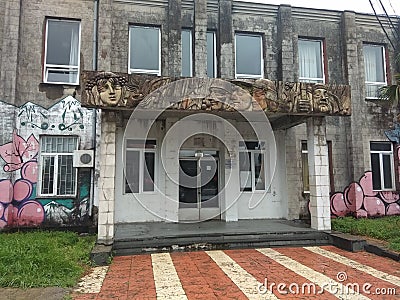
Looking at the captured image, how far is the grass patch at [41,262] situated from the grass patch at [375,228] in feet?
22.8

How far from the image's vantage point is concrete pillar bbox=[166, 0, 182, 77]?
35.6ft

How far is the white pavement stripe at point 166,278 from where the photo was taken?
502cm

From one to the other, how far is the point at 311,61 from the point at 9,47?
34.2 feet

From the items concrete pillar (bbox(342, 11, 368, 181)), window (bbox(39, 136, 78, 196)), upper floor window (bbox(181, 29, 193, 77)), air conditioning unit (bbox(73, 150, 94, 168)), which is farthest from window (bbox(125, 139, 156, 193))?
concrete pillar (bbox(342, 11, 368, 181))

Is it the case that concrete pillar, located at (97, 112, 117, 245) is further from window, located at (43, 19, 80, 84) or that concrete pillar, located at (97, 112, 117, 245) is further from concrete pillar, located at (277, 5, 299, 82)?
concrete pillar, located at (277, 5, 299, 82)

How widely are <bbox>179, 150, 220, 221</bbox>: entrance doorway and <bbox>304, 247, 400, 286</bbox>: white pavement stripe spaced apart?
397cm

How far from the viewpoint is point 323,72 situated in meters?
12.4

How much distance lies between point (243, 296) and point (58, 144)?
8008 mm

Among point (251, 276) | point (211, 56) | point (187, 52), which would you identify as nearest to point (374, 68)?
point (211, 56)

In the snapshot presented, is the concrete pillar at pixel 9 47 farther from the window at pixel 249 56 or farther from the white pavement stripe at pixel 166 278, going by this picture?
the window at pixel 249 56

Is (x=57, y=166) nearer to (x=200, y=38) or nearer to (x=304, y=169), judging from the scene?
(x=200, y=38)

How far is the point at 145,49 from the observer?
11312 mm

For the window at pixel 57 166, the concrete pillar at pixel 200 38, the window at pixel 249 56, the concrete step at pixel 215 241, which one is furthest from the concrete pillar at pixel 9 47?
the window at pixel 249 56

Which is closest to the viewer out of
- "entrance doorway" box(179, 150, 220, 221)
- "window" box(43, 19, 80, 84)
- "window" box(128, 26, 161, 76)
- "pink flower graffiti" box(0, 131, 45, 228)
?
"pink flower graffiti" box(0, 131, 45, 228)
